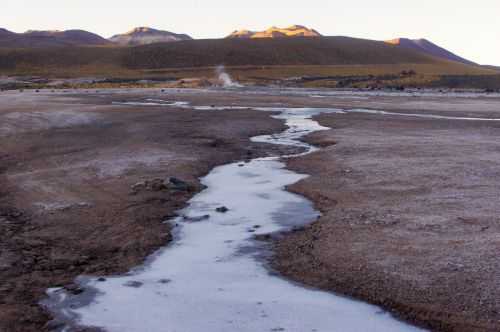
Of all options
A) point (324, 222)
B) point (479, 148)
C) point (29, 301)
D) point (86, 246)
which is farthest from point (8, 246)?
point (479, 148)

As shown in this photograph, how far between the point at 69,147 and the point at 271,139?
707 cm

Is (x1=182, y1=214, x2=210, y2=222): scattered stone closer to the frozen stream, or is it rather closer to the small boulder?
the frozen stream

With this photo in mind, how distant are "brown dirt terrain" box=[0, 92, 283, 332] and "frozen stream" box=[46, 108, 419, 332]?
0.45 meters

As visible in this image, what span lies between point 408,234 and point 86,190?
24.6 ft

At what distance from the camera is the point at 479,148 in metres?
19.9

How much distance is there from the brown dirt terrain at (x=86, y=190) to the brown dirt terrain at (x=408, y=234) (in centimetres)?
268

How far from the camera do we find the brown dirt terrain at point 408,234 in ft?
26.3

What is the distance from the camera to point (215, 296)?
8508 mm

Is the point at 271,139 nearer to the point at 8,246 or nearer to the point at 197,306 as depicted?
the point at 8,246

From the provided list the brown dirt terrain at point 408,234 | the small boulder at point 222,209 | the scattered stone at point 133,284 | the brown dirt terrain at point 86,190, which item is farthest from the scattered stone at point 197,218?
the scattered stone at point 133,284

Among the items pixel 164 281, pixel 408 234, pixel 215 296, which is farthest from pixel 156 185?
pixel 215 296

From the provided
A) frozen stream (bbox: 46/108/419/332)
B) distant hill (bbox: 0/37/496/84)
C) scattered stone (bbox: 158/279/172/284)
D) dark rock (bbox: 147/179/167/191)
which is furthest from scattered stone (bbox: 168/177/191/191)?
distant hill (bbox: 0/37/496/84)

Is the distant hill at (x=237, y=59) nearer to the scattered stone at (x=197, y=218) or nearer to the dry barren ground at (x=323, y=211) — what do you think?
the dry barren ground at (x=323, y=211)

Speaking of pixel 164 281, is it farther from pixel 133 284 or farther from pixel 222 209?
pixel 222 209
